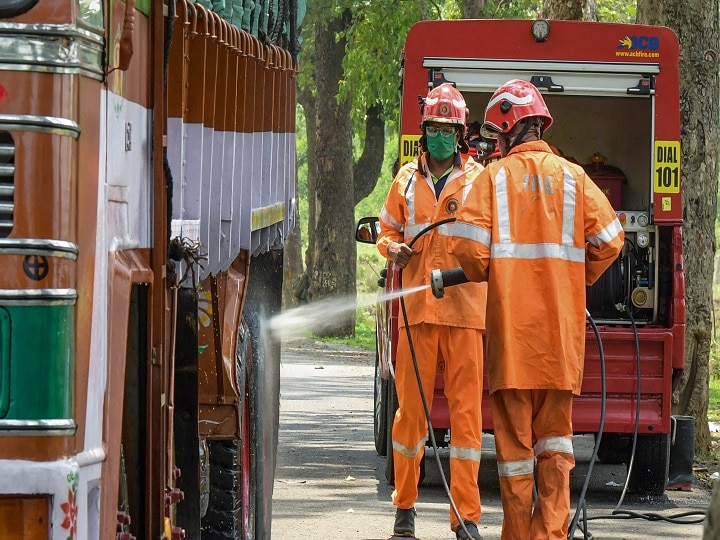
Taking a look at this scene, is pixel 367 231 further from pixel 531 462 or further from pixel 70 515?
pixel 70 515

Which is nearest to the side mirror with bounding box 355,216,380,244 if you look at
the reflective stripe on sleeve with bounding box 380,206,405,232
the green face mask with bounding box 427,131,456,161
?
the reflective stripe on sleeve with bounding box 380,206,405,232

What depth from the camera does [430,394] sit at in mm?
7469

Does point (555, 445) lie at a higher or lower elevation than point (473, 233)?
lower

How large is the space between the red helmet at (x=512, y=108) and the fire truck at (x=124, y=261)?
4.20 feet

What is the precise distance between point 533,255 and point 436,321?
1027 mm

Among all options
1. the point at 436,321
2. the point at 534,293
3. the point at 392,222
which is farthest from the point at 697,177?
the point at 534,293

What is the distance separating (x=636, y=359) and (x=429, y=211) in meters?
2.16

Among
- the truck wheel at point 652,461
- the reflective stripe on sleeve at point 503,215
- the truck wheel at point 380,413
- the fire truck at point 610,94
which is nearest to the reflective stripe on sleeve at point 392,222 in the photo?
the fire truck at point 610,94

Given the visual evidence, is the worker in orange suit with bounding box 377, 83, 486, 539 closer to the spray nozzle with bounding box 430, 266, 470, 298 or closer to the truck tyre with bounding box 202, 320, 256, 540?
the spray nozzle with bounding box 430, 266, 470, 298

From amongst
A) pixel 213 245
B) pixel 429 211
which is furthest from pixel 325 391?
pixel 213 245

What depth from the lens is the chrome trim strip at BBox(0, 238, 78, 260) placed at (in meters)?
2.99

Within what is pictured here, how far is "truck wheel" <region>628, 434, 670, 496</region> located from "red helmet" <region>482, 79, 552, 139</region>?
11.2 ft

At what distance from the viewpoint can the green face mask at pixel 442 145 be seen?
305 inches

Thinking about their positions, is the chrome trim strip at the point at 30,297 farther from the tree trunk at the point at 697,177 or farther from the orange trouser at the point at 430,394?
the tree trunk at the point at 697,177
